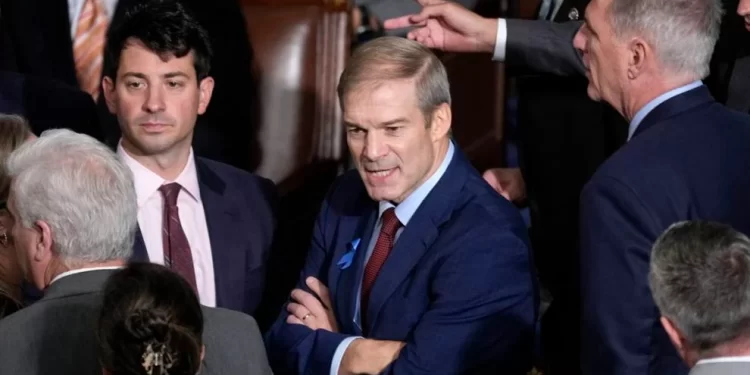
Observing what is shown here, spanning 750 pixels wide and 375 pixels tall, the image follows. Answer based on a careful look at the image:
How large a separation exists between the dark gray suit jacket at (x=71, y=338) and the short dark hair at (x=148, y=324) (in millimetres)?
335

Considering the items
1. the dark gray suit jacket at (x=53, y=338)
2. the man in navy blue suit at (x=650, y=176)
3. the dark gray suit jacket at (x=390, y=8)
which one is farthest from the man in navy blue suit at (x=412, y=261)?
the dark gray suit jacket at (x=390, y=8)

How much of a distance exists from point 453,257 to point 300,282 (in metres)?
0.48

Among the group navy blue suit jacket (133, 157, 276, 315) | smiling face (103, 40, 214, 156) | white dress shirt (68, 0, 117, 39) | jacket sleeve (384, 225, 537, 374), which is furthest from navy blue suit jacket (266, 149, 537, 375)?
white dress shirt (68, 0, 117, 39)

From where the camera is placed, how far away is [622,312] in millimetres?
2795

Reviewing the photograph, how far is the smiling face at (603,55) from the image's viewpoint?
3.02 meters

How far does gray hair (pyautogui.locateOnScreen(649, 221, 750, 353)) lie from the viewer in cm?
227

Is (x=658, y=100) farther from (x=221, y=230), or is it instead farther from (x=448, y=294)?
(x=221, y=230)

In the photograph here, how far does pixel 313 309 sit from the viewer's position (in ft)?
10.6


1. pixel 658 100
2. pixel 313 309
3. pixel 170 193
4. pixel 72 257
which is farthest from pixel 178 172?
pixel 658 100

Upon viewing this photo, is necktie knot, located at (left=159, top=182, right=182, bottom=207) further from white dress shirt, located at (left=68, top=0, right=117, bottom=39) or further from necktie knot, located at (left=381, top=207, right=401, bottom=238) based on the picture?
white dress shirt, located at (left=68, top=0, right=117, bottom=39)

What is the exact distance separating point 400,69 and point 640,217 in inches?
26.0

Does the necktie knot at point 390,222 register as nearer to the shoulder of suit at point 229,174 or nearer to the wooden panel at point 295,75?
the shoulder of suit at point 229,174

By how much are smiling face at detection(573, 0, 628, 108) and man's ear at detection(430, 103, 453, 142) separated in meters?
0.33

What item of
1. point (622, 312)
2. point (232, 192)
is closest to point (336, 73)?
point (232, 192)
